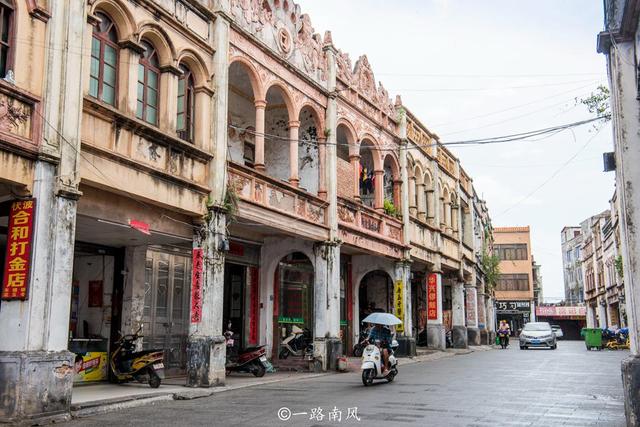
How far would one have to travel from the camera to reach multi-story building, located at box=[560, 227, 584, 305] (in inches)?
2921

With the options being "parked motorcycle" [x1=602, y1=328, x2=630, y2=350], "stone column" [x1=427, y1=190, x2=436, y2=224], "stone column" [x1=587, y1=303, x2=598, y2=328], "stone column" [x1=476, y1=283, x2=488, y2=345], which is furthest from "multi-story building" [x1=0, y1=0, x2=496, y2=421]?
"stone column" [x1=587, y1=303, x2=598, y2=328]

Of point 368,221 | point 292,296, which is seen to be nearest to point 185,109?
point 292,296

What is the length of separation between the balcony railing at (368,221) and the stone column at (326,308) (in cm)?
133

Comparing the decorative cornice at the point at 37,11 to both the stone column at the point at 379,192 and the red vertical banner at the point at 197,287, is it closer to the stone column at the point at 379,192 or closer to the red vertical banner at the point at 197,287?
the red vertical banner at the point at 197,287

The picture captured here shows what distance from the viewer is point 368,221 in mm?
21531

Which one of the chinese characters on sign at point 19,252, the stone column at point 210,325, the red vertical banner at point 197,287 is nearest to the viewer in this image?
the chinese characters on sign at point 19,252

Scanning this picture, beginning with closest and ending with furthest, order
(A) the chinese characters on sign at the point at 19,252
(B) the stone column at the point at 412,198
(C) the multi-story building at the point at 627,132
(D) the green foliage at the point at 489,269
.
Answer: (C) the multi-story building at the point at 627,132 → (A) the chinese characters on sign at the point at 19,252 → (B) the stone column at the point at 412,198 → (D) the green foliage at the point at 489,269

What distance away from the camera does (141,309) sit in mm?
14977

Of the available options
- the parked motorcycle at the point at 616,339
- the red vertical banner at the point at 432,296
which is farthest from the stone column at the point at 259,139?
the parked motorcycle at the point at 616,339

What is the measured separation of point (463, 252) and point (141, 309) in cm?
2088

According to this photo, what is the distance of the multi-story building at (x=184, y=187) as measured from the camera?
955cm

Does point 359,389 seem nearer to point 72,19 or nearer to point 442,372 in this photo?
point 442,372

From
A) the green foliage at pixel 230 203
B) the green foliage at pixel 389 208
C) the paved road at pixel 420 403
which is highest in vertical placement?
the green foliage at pixel 389 208

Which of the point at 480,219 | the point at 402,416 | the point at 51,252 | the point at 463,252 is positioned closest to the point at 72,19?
the point at 51,252
